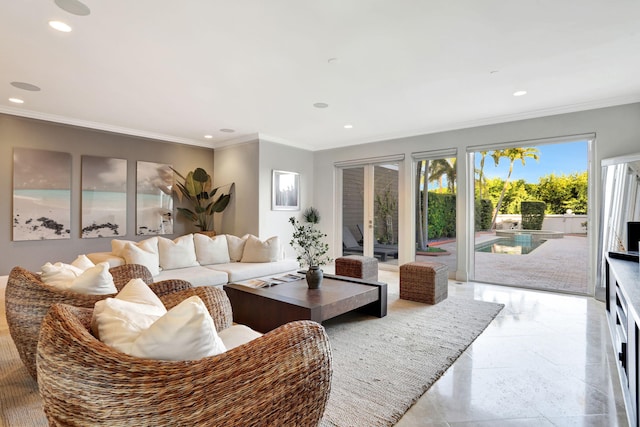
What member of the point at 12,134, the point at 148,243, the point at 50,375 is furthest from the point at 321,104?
the point at 12,134

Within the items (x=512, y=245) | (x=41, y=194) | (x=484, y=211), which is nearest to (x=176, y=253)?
(x=41, y=194)

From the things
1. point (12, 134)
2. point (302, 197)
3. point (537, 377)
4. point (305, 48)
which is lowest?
point (537, 377)

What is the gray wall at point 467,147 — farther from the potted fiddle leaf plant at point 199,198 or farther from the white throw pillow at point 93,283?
the white throw pillow at point 93,283

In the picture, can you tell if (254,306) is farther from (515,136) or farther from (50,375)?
(515,136)

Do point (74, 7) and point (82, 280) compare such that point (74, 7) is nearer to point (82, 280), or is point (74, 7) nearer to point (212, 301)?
point (82, 280)

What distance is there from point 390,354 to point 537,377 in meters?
1.00

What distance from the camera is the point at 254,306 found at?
3.02 m

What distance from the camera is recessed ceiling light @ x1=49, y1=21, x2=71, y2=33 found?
2.45m

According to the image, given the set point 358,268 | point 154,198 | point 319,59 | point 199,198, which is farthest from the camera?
point 199,198

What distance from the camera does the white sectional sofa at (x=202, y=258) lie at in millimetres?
3687

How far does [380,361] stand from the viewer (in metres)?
2.44

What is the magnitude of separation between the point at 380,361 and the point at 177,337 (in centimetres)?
183

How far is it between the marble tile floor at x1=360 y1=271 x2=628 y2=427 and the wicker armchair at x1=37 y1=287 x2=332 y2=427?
1009mm

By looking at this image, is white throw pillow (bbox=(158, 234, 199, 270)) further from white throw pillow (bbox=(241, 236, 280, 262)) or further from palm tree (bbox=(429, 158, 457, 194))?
palm tree (bbox=(429, 158, 457, 194))
